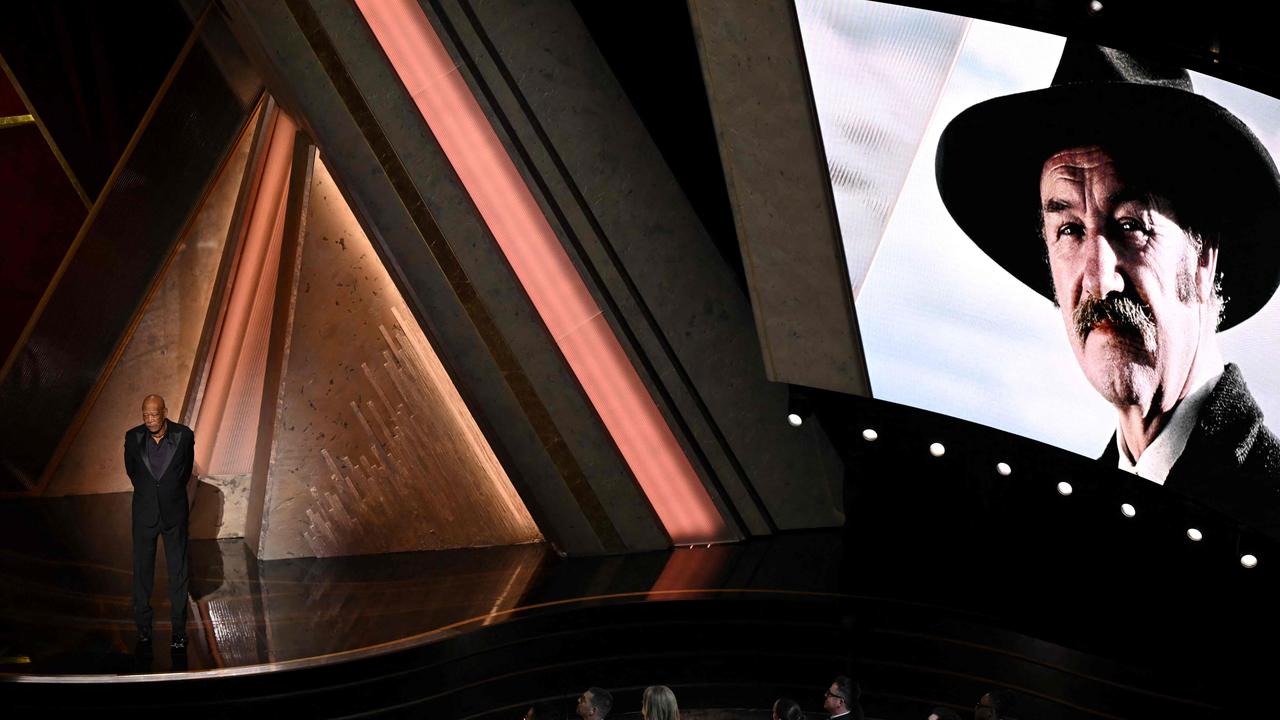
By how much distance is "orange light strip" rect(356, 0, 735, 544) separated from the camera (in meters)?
5.90

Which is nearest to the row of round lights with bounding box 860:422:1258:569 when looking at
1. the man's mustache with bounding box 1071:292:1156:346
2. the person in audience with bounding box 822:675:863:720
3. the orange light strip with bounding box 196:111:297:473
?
the man's mustache with bounding box 1071:292:1156:346

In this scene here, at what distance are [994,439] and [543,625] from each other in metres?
2.21

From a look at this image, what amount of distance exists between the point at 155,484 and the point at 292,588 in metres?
1.41

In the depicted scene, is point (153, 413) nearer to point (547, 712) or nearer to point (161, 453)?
point (161, 453)

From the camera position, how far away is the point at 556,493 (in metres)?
6.45

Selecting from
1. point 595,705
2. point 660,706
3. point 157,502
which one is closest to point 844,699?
point 660,706

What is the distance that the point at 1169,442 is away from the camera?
432cm

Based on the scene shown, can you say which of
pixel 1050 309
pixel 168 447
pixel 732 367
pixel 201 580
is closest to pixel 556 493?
pixel 732 367

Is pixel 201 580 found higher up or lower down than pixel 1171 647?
higher up

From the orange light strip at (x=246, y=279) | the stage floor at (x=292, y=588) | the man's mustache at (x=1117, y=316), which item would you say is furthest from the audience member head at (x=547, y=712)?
the orange light strip at (x=246, y=279)

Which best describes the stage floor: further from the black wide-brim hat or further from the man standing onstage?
the black wide-brim hat

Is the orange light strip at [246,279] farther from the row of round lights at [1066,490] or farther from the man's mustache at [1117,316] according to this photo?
the man's mustache at [1117,316]

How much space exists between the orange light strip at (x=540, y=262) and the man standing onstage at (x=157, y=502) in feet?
6.85

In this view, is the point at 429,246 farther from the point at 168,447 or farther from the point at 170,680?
the point at 170,680
